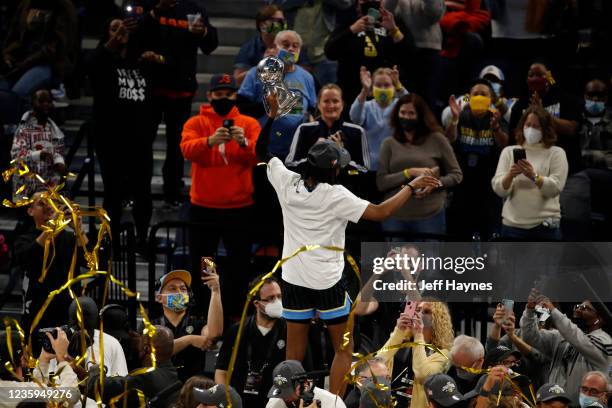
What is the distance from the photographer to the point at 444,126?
12812 mm

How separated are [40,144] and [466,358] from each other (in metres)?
4.86

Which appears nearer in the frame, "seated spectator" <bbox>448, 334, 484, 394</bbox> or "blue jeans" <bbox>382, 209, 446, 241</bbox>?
"seated spectator" <bbox>448, 334, 484, 394</bbox>

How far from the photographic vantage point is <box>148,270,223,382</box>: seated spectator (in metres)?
10.6

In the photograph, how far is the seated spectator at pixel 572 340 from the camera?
1025 cm

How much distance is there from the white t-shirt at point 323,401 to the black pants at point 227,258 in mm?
2370

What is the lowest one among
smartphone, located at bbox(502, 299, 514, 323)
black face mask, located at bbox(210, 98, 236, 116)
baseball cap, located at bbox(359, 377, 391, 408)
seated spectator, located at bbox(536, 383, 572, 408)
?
seated spectator, located at bbox(536, 383, 572, 408)

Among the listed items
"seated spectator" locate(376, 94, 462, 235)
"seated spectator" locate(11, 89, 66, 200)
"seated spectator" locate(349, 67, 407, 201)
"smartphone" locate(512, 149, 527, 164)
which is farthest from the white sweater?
"seated spectator" locate(11, 89, 66, 200)

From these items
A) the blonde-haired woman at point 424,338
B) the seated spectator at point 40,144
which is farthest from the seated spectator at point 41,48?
the blonde-haired woman at point 424,338

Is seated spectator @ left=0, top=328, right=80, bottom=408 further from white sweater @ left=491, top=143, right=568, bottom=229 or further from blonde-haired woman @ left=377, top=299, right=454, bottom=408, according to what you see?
white sweater @ left=491, top=143, right=568, bottom=229

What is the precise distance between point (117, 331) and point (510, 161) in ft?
11.6

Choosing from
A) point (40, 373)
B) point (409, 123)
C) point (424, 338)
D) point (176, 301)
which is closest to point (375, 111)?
point (409, 123)

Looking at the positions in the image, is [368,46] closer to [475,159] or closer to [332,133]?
[475,159]

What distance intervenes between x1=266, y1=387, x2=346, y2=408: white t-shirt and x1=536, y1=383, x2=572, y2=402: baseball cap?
124cm

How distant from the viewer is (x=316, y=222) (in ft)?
32.8
